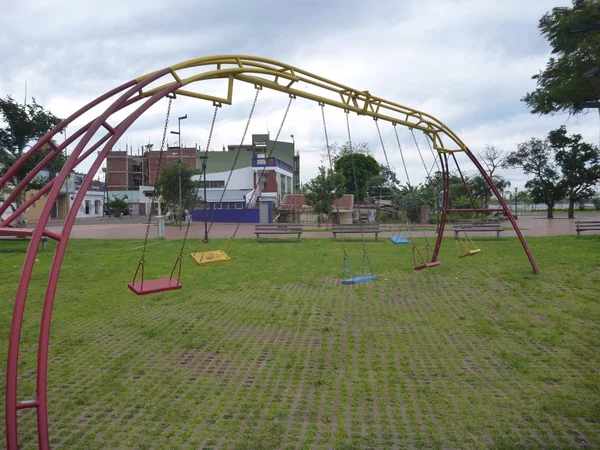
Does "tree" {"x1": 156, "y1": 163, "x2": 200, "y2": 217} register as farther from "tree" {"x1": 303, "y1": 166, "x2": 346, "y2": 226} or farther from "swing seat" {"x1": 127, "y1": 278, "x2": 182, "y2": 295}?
"swing seat" {"x1": 127, "y1": 278, "x2": 182, "y2": 295}

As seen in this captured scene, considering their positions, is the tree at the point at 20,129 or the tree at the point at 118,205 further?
the tree at the point at 118,205

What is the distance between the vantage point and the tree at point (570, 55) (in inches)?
637

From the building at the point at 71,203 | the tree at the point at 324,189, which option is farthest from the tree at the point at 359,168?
the building at the point at 71,203

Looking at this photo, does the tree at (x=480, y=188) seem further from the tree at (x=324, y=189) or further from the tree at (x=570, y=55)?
the tree at (x=570, y=55)

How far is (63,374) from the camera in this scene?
16.7 ft

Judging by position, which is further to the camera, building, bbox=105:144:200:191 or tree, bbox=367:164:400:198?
building, bbox=105:144:200:191

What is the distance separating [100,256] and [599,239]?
18.8 metres

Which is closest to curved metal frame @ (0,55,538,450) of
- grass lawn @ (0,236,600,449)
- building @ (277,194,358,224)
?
grass lawn @ (0,236,600,449)

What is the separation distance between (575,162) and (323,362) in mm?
44918

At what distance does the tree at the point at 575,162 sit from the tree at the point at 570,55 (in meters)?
24.1

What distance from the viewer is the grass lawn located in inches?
150

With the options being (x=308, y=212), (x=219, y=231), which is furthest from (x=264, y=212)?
(x=219, y=231)

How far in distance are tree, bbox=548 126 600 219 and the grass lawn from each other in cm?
3655

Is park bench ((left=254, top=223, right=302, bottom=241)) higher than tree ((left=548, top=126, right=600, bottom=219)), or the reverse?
tree ((left=548, top=126, right=600, bottom=219))
